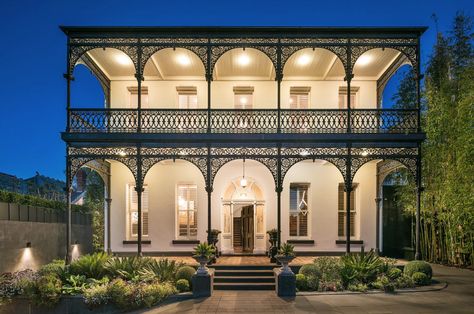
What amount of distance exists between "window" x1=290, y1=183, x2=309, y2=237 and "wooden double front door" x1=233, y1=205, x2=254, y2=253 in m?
1.77

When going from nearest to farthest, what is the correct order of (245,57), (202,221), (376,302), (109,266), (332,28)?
(376,302) < (109,266) < (332,28) < (245,57) < (202,221)

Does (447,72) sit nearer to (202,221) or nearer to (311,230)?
(311,230)

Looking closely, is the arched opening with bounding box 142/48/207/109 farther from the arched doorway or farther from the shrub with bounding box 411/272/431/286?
the shrub with bounding box 411/272/431/286

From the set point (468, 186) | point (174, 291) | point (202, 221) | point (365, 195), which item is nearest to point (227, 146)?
point (202, 221)

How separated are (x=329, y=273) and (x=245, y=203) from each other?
5.46 m

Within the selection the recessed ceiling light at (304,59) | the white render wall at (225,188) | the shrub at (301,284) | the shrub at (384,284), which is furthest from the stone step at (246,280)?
the recessed ceiling light at (304,59)

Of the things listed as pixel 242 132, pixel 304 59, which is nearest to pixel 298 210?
pixel 242 132

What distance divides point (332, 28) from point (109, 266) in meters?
10.9

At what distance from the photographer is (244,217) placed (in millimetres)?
16719

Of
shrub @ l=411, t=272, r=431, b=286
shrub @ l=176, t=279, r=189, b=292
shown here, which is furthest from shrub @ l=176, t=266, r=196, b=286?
shrub @ l=411, t=272, r=431, b=286

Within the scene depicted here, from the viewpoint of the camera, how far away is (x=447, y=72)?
16906 millimetres

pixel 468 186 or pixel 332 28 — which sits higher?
pixel 332 28

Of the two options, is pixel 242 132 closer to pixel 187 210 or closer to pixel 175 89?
pixel 175 89

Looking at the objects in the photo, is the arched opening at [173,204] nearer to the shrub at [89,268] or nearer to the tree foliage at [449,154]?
the shrub at [89,268]
